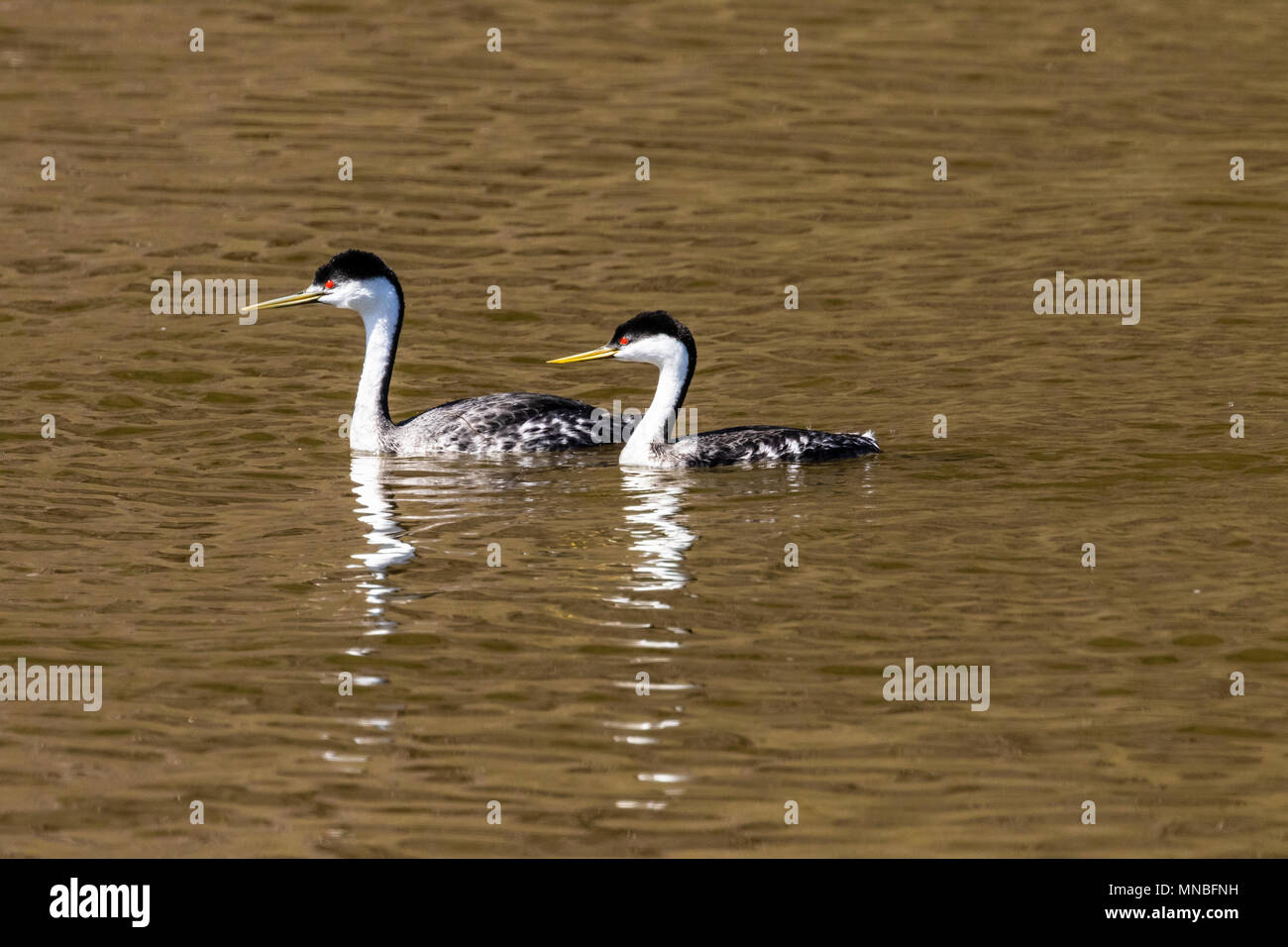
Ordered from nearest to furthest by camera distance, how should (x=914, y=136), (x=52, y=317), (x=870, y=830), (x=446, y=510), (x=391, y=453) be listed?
(x=870, y=830) < (x=446, y=510) < (x=391, y=453) < (x=52, y=317) < (x=914, y=136)

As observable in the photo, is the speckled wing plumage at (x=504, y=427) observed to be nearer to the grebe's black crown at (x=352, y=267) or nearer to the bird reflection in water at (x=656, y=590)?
the bird reflection in water at (x=656, y=590)

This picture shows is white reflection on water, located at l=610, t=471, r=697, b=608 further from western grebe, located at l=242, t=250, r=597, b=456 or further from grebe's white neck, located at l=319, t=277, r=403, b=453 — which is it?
grebe's white neck, located at l=319, t=277, r=403, b=453

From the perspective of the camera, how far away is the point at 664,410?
562 inches

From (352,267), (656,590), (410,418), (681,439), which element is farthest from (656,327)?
(656,590)

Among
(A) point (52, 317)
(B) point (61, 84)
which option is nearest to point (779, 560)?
(A) point (52, 317)

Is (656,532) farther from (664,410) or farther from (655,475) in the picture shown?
(664,410)

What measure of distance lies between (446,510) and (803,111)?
11.7 metres

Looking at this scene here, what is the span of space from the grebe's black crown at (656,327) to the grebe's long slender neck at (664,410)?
0.06 meters

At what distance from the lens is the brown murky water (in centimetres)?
831

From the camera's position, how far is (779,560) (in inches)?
452

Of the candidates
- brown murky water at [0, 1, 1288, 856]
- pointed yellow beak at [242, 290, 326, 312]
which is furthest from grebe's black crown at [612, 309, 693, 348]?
pointed yellow beak at [242, 290, 326, 312]

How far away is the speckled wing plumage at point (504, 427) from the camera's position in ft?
48.4

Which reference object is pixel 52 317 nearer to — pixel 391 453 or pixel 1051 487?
pixel 391 453

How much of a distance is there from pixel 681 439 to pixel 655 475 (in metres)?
0.54
